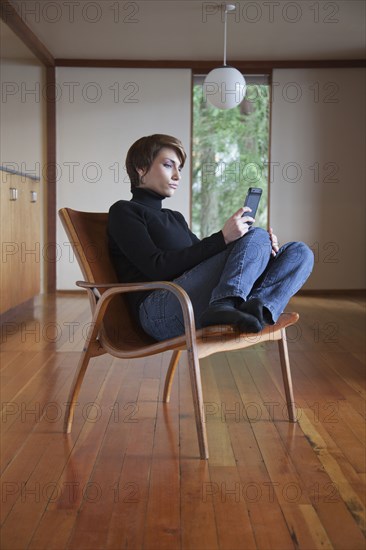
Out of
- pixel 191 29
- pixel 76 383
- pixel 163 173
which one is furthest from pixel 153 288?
pixel 191 29

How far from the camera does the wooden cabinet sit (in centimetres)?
475

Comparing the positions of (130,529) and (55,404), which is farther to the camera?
(55,404)

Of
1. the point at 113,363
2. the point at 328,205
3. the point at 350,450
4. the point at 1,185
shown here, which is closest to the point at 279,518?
the point at 350,450

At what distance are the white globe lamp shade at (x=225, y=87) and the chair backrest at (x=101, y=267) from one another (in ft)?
10.6

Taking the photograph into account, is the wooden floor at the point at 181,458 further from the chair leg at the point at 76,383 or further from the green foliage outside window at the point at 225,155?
the green foliage outside window at the point at 225,155

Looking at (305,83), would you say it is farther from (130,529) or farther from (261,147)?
(130,529)

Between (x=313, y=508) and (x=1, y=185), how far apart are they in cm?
335

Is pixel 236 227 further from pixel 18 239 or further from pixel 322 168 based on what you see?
pixel 322 168

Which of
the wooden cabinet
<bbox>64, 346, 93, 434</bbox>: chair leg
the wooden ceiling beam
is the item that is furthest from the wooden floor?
the wooden ceiling beam

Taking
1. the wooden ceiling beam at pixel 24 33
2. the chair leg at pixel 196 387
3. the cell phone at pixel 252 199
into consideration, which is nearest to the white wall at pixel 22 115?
the wooden ceiling beam at pixel 24 33

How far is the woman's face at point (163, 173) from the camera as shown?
2.69 meters

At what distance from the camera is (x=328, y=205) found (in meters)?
7.26

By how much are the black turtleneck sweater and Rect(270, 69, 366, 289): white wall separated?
15.4 ft

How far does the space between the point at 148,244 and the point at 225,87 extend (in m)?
3.48
